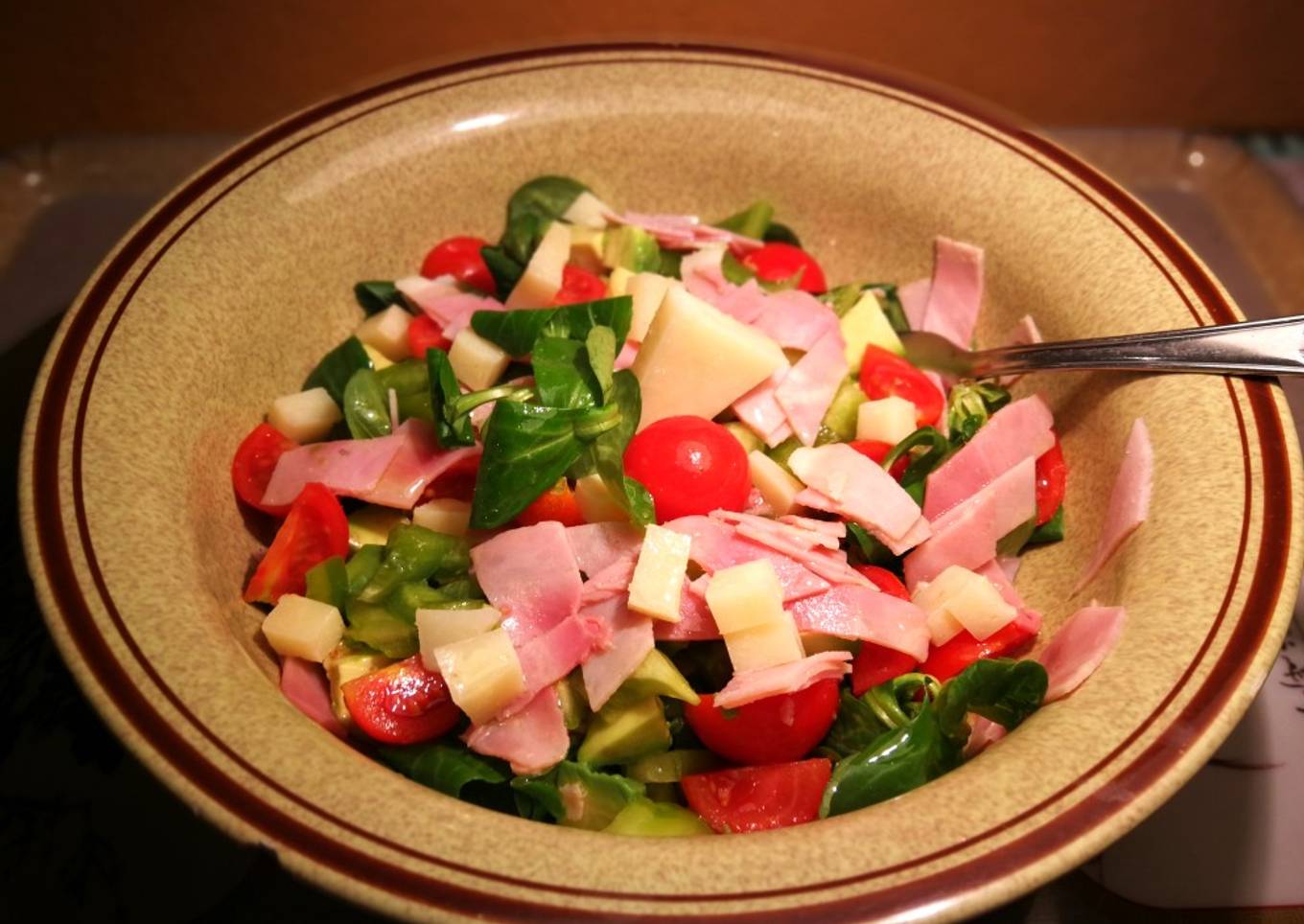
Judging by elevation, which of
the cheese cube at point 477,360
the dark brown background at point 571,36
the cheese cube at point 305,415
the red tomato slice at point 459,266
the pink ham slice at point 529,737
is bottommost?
the pink ham slice at point 529,737

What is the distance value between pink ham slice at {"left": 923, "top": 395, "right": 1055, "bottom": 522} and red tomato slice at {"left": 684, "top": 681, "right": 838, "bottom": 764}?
0.34 meters

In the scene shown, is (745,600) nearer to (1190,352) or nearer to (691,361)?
(691,361)

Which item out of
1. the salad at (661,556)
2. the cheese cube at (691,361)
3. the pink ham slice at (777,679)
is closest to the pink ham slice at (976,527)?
the salad at (661,556)

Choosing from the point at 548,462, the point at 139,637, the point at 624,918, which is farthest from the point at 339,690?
the point at 624,918

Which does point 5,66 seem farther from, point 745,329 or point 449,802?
point 449,802

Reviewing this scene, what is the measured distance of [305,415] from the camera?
1574 millimetres

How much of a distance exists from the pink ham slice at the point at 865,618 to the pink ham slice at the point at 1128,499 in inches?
11.6

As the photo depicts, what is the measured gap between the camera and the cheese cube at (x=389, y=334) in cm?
170

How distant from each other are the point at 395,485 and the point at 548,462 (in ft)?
0.80

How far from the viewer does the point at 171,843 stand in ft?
4.40

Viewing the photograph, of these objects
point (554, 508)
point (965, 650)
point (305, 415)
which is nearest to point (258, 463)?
point (305, 415)

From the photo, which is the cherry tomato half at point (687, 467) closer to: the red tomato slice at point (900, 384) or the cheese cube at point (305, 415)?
the red tomato slice at point (900, 384)

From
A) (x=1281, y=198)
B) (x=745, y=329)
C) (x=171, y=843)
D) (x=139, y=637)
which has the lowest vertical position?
(x=171, y=843)

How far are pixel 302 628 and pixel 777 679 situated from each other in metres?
0.59
